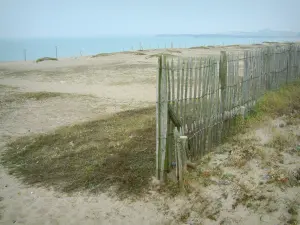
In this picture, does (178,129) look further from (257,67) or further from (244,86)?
(257,67)

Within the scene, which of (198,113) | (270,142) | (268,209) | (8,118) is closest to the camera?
(268,209)

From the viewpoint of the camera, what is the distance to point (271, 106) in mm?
8555

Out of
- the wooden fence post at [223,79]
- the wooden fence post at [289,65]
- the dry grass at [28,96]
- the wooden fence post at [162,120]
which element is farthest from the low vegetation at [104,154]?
the dry grass at [28,96]

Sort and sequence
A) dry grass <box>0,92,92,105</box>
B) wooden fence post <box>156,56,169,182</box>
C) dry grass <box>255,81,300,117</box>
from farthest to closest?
dry grass <box>0,92,92,105</box>, dry grass <box>255,81,300,117</box>, wooden fence post <box>156,56,169,182</box>

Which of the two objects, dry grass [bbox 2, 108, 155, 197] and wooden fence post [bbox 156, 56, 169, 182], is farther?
dry grass [bbox 2, 108, 155, 197]

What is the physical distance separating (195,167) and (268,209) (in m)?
1.59

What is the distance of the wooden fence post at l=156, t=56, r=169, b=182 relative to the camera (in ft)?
15.7

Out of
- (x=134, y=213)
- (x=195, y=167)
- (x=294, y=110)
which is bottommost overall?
(x=134, y=213)

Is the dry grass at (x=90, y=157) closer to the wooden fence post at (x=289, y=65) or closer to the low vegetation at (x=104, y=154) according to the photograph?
the low vegetation at (x=104, y=154)

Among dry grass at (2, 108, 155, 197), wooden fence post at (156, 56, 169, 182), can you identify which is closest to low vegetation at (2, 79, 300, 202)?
dry grass at (2, 108, 155, 197)

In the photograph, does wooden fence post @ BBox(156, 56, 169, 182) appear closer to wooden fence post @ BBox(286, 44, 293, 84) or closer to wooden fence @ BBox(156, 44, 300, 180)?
wooden fence @ BBox(156, 44, 300, 180)

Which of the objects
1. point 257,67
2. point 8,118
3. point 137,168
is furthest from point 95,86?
point 137,168

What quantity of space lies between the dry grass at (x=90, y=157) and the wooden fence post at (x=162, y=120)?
0.42 m

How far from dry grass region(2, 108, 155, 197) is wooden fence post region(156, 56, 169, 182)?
42 cm
